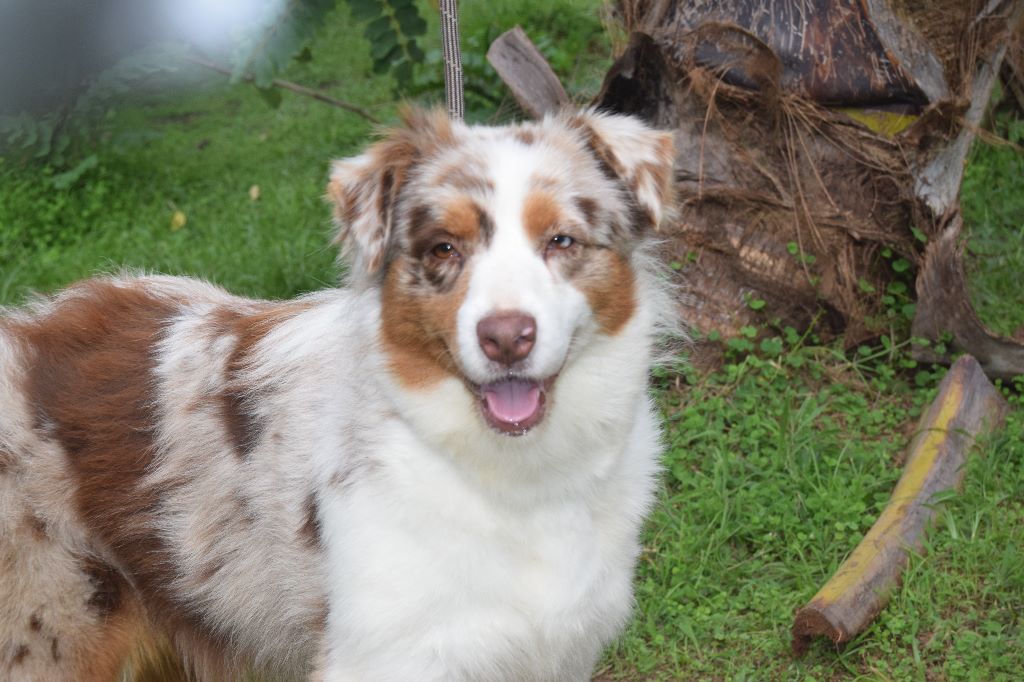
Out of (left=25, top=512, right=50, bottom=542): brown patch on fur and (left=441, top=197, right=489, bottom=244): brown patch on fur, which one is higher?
(left=441, top=197, right=489, bottom=244): brown patch on fur

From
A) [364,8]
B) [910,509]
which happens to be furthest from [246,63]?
[910,509]

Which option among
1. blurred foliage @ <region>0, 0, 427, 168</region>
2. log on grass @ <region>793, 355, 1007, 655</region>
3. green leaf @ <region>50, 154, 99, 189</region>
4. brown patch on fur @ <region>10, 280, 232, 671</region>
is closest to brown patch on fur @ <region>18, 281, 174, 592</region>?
brown patch on fur @ <region>10, 280, 232, 671</region>

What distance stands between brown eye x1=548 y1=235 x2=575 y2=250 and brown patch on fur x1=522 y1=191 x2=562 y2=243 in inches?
1.4

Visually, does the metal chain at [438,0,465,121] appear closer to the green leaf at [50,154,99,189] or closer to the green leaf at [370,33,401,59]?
the green leaf at [370,33,401,59]

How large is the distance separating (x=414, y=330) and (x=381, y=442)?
1.07 feet

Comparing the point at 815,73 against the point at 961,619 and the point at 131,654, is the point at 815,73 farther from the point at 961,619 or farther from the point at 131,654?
the point at 131,654

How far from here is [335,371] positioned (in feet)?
11.9

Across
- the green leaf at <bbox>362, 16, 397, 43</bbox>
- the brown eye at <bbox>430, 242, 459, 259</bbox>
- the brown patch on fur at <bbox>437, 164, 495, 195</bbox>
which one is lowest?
the green leaf at <bbox>362, 16, 397, 43</bbox>

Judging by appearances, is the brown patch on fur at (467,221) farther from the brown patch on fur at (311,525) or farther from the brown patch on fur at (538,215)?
the brown patch on fur at (311,525)

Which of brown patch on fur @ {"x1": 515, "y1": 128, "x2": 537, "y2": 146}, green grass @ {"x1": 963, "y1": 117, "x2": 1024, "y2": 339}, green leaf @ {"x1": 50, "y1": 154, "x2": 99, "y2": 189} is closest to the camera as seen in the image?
brown patch on fur @ {"x1": 515, "y1": 128, "x2": 537, "y2": 146}

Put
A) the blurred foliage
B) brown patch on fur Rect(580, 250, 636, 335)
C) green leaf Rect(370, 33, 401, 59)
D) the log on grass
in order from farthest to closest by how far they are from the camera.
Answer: green leaf Rect(370, 33, 401, 59), the blurred foliage, the log on grass, brown patch on fur Rect(580, 250, 636, 335)

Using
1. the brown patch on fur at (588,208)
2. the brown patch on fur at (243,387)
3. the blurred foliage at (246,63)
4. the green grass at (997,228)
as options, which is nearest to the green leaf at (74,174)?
the blurred foliage at (246,63)

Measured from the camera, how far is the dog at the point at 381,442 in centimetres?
323

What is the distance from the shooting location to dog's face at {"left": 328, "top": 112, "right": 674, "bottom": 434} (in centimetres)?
306
